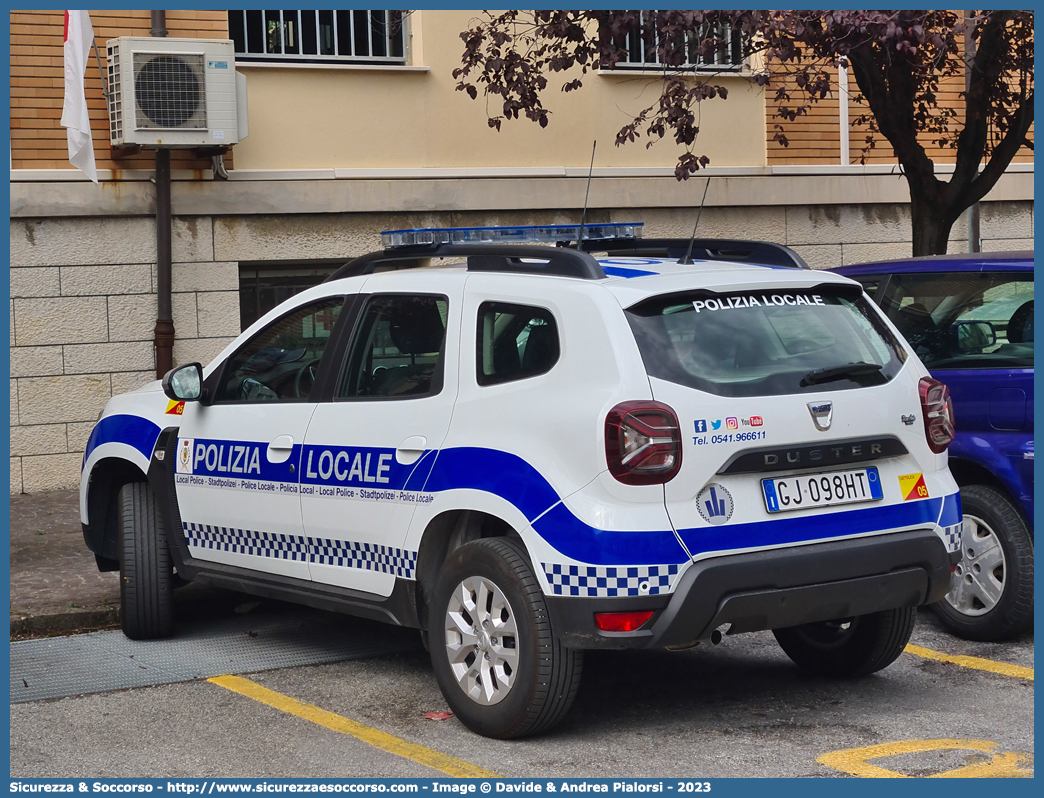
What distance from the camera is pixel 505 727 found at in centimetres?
466

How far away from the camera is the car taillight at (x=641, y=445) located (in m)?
4.32

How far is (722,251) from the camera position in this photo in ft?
18.8

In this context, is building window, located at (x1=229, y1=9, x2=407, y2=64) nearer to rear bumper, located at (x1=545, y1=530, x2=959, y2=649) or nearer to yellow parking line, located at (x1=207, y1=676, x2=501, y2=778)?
yellow parking line, located at (x1=207, y1=676, x2=501, y2=778)

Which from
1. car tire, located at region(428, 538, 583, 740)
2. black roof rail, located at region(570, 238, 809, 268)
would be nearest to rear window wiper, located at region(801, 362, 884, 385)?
black roof rail, located at region(570, 238, 809, 268)

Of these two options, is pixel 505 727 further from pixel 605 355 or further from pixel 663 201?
pixel 663 201

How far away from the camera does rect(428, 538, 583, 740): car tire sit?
14.8 feet

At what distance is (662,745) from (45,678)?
9.36 ft

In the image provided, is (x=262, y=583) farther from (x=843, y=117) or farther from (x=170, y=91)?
(x=843, y=117)

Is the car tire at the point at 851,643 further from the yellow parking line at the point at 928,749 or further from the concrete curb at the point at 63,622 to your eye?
the concrete curb at the point at 63,622

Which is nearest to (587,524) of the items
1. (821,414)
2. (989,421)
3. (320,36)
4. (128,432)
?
(821,414)

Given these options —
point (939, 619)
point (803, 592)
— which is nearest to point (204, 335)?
point (939, 619)

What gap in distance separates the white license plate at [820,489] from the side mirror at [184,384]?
9.11ft

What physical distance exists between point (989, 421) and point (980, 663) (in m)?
1.09

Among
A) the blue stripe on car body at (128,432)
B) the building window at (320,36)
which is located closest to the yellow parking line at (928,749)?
the blue stripe on car body at (128,432)
